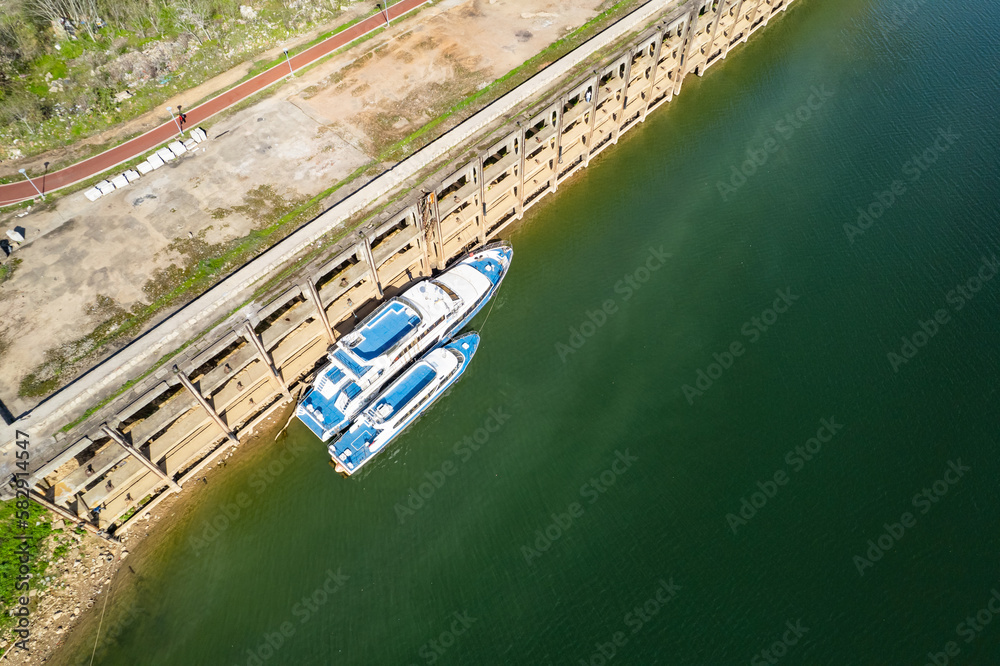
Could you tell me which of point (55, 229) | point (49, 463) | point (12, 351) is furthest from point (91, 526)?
point (55, 229)

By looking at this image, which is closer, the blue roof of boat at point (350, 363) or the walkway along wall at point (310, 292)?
the walkway along wall at point (310, 292)

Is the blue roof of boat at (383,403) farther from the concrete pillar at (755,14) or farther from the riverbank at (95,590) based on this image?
the concrete pillar at (755,14)

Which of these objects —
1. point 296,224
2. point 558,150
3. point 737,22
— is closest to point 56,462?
point 296,224

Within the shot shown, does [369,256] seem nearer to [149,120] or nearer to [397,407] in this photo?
[397,407]

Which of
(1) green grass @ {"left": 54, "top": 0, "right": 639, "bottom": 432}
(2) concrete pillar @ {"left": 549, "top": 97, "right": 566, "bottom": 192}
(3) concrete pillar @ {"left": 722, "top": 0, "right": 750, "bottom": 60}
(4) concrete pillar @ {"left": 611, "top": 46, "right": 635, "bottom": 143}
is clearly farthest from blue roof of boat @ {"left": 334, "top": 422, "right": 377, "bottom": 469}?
(3) concrete pillar @ {"left": 722, "top": 0, "right": 750, "bottom": 60}

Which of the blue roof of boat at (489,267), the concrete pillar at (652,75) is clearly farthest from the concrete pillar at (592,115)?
the blue roof of boat at (489,267)
